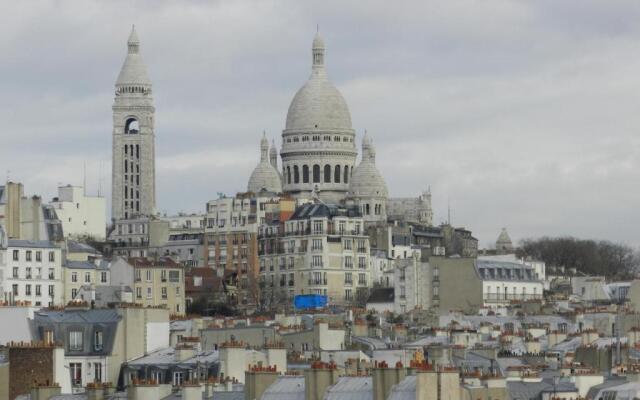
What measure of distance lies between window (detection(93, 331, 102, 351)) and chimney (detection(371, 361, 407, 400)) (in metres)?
20.8

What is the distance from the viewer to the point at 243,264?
594 feet

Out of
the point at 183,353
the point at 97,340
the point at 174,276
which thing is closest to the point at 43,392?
the point at 183,353

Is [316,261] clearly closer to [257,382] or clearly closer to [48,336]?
[48,336]

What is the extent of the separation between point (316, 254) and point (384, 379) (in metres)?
130

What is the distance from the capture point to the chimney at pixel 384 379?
47.1 m

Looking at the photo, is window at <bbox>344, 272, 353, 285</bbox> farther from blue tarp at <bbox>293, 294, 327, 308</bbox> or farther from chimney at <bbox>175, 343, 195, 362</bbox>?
chimney at <bbox>175, 343, 195, 362</bbox>

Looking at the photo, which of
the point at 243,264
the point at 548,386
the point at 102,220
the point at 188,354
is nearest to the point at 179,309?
the point at 243,264

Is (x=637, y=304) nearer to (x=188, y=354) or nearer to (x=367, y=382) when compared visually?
(x=188, y=354)

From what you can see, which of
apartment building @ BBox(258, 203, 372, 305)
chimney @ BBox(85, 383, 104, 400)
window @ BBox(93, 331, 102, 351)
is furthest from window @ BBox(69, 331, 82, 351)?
apartment building @ BBox(258, 203, 372, 305)

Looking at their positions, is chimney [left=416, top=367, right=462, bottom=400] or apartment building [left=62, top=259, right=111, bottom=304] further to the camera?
apartment building [left=62, top=259, right=111, bottom=304]

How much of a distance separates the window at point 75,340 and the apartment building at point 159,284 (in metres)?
71.6

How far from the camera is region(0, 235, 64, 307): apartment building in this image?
135750mm

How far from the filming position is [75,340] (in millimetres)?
68188

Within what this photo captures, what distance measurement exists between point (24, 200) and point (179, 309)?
20565 mm
